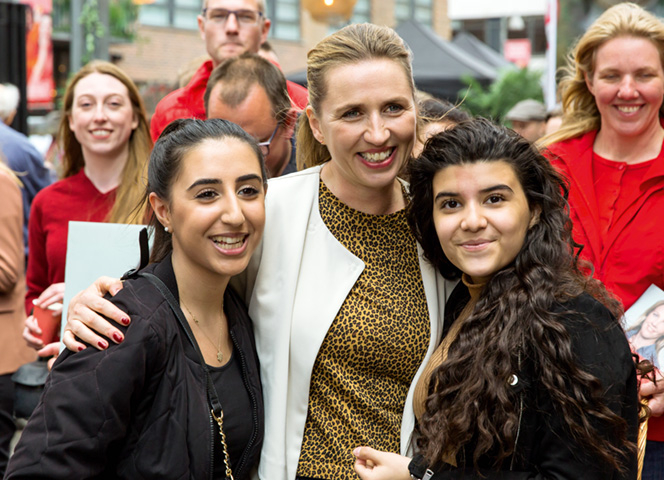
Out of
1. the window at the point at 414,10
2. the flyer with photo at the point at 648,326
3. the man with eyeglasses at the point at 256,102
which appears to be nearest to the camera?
the flyer with photo at the point at 648,326

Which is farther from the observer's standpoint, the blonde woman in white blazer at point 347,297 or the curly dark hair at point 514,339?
the blonde woman in white blazer at point 347,297

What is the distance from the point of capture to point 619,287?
3.03m

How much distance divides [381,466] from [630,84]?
1901mm

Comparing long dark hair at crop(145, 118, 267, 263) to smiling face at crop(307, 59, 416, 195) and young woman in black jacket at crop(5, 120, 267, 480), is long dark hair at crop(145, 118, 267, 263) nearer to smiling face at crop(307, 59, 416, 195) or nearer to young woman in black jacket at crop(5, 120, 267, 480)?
young woman in black jacket at crop(5, 120, 267, 480)

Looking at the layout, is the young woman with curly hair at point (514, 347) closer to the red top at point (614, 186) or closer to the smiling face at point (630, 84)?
the red top at point (614, 186)

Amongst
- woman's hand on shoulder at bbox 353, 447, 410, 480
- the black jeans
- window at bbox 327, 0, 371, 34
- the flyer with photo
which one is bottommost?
the black jeans

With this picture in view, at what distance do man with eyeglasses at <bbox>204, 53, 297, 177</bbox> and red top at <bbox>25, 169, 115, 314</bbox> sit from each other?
2.70ft

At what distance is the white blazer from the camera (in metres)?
2.47

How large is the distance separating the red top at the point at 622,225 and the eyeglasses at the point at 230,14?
2.09 m

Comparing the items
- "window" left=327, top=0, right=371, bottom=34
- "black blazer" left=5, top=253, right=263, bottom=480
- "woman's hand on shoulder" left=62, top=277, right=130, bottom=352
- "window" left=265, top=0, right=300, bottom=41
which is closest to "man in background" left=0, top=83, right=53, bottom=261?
"woman's hand on shoulder" left=62, top=277, right=130, bottom=352

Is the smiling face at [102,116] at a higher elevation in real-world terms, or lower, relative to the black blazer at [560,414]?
higher

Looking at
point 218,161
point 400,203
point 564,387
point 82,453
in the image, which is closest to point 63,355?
point 82,453

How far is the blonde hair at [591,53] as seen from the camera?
3.17 meters

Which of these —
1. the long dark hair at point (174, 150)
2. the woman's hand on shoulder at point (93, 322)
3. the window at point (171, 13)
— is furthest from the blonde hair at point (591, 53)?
the window at point (171, 13)
